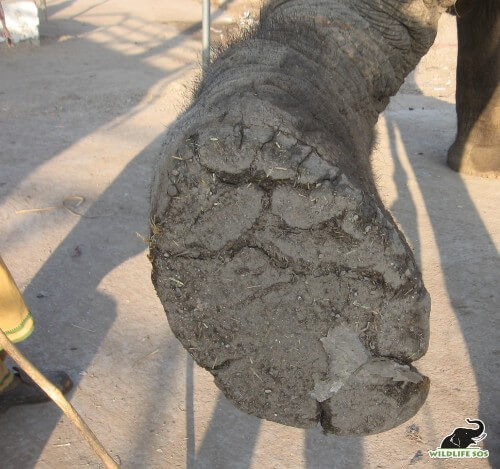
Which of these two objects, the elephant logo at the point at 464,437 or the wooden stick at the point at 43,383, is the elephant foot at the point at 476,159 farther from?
the wooden stick at the point at 43,383

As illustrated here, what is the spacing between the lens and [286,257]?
142 cm

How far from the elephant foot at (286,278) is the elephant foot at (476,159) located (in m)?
4.00

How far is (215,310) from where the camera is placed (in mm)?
1483

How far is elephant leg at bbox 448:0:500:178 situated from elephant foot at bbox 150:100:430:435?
11.8ft

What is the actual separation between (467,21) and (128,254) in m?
2.92

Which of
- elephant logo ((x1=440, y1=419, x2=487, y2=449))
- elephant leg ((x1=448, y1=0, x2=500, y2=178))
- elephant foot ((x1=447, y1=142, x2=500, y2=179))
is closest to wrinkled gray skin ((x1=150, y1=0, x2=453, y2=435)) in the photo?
elephant logo ((x1=440, y1=419, x2=487, y2=449))

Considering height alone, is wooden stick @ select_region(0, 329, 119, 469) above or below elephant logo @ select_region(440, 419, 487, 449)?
above

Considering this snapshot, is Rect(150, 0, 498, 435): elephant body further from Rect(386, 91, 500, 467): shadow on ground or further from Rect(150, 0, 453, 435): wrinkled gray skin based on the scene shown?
Rect(386, 91, 500, 467): shadow on ground

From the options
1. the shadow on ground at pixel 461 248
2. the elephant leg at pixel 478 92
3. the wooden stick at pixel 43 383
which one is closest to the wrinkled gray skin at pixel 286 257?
the wooden stick at pixel 43 383

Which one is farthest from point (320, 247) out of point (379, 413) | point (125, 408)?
point (125, 408)

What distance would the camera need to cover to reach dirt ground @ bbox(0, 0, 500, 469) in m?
2.71

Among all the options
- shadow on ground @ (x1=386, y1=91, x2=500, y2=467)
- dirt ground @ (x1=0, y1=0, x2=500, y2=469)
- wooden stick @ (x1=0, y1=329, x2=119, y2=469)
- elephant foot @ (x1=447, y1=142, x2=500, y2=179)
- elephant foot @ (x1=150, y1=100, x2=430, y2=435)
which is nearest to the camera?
elephant foot @ (x1=150, y1=100, x2=430, y2=435)

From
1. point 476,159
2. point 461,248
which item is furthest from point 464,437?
point 476,159

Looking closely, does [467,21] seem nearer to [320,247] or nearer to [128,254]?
[128,254]
